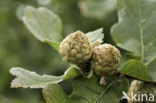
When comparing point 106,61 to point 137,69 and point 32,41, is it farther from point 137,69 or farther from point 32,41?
point 32,41

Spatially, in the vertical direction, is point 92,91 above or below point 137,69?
below

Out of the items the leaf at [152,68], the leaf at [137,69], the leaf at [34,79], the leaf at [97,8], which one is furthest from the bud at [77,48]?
the leaf at [97,8]

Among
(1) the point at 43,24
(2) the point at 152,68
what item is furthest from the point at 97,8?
(2) the point at 152,68

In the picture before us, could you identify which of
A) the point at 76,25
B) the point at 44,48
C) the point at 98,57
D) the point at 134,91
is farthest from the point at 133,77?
the point at 44,48

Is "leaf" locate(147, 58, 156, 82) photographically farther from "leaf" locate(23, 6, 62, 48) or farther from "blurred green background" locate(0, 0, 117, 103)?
"blurred green background" locate(0, 0, 117, 103)

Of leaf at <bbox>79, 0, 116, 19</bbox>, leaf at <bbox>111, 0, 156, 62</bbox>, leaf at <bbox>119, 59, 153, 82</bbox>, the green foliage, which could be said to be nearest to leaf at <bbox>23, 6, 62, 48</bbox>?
the green foliage

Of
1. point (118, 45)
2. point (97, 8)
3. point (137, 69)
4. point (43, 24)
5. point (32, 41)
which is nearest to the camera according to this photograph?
point (137, 69)

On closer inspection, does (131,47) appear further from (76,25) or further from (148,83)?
(76,25)
